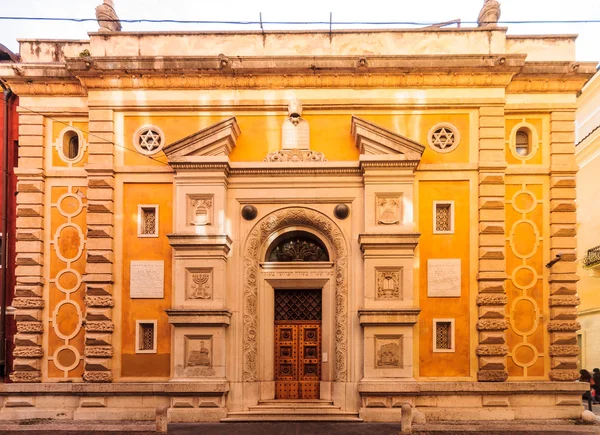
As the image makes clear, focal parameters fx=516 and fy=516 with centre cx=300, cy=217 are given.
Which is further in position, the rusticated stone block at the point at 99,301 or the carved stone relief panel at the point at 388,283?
the rusticated stone block at the point at 99,301

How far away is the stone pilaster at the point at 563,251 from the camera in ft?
48.8

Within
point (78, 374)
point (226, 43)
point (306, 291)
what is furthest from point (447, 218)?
point (78, 374)

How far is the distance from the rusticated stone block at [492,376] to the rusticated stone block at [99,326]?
10664 mm

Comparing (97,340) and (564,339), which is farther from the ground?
(564,339)

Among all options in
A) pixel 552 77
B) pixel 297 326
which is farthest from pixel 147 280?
pixel 552 77

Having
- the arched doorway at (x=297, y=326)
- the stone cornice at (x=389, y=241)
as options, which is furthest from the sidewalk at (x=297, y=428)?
the stone cornice at (x=389, y=241)

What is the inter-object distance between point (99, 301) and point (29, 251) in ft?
8.90

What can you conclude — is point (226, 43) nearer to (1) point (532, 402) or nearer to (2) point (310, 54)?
(2) point (310, 54)

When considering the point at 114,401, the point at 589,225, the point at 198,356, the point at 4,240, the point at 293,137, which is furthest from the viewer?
the point at 589,225

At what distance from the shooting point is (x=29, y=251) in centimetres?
1544

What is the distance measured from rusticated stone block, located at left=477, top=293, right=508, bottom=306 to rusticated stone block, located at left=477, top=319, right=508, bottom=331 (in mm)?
499

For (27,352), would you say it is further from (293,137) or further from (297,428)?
(293,137)

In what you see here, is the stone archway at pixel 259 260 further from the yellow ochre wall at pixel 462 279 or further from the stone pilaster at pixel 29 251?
the stone pilaster at pixel 29 251

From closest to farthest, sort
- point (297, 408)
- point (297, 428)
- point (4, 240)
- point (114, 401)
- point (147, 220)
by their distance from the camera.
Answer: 1. point (297, 428)
2. point (297, 408)
3. point (114, 401)
4. point (147, 220)
5. point (4, 240)
